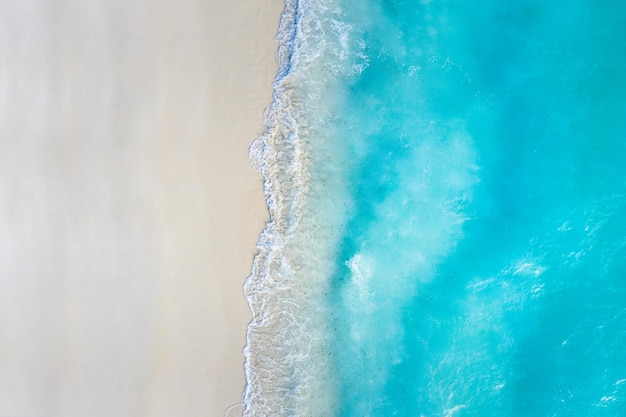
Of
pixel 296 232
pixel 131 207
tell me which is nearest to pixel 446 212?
pixel 296 232

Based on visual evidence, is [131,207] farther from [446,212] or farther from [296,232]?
[446,212]

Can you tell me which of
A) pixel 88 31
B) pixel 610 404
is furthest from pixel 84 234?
pixel 610 404

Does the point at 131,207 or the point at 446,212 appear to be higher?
the point at 131,207

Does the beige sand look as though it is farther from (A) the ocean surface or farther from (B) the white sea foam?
(A) the ocean surface

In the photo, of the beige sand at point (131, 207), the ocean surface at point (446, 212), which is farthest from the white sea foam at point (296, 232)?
the beige sand at point (131, 207)

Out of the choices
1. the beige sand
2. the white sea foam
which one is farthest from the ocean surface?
the beige sand

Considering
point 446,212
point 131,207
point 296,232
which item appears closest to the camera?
point 131,207
